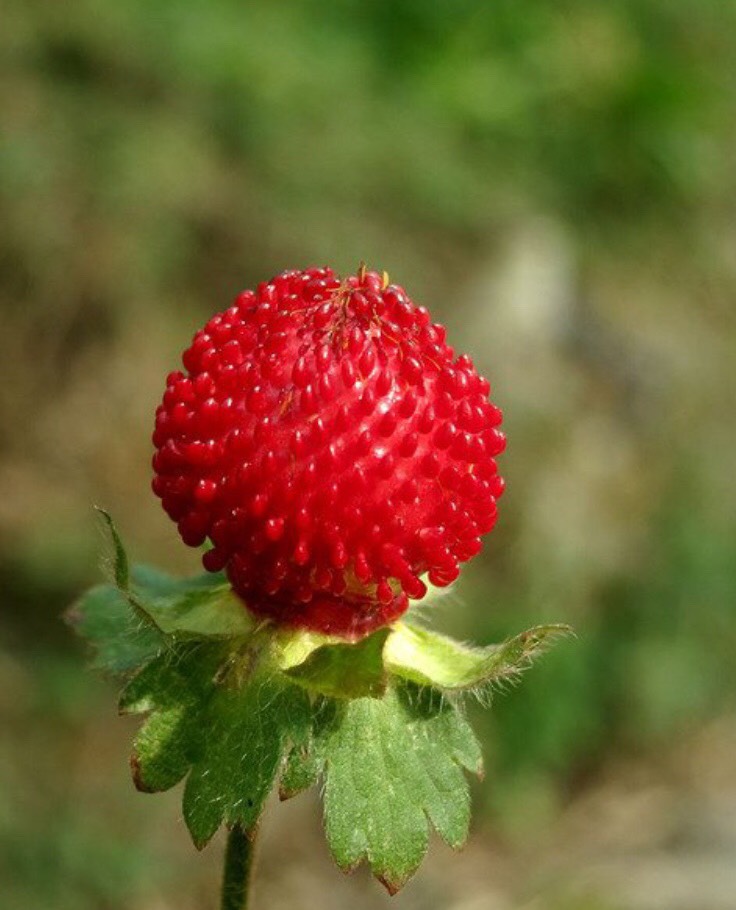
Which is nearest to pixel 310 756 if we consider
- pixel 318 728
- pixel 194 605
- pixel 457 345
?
pixel 318 728

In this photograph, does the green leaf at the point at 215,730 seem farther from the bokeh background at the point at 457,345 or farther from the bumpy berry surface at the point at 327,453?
the bokeh background at the point at 457,345

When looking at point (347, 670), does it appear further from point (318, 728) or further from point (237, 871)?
point (237, 871)

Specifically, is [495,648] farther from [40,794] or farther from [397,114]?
[397,114]

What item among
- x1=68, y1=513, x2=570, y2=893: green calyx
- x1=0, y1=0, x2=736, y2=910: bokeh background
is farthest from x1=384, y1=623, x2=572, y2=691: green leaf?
x1=0, y1=0, x2=736, y2=910: bokeh background

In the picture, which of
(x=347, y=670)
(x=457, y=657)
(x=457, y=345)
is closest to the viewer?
(x=347, y=670)

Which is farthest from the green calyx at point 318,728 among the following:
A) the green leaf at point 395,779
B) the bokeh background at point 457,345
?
the bokeh background at point 457,345

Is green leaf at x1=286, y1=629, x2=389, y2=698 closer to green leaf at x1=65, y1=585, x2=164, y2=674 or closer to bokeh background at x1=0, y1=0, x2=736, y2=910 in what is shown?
green leaf at x1=65, y1=585, x2=164, y2=674

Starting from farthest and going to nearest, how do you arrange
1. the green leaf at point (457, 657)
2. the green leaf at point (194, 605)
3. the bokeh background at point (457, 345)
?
the bokeh background at point (457, 345) < the green leaf at point (194, 605) < the green leaf at point (457, 657)
